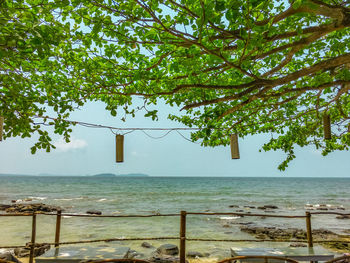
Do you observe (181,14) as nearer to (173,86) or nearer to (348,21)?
(173,86)

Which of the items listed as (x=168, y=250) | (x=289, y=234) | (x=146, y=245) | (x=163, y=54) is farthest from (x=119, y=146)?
(x=289, y=234)

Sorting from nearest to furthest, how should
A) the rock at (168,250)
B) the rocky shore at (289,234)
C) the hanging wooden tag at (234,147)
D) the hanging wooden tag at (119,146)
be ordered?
the hanging wooden tag at (119,146), the hanging wooden tag at (234,147), the rock at (168,250), the rocky shore at (289,234)

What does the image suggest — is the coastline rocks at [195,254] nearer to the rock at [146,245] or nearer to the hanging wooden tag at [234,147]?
the rock at [146,245]

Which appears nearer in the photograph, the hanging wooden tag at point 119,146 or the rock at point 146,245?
the hanging wooden tag at point 119,146

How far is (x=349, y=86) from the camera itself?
17.2 feet

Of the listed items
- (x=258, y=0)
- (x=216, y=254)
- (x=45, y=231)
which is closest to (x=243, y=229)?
(x=216, y=254)

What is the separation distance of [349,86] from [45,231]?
1352cm

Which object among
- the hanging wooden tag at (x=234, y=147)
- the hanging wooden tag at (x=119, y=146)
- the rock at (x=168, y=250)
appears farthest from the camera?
the rock at (x=168, y=250)

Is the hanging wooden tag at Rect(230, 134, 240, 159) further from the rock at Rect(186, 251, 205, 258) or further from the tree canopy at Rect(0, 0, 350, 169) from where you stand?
the rock at Rect(186, 251, 205, 258)

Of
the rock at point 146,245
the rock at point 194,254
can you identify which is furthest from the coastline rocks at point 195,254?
the rock at point 146,245

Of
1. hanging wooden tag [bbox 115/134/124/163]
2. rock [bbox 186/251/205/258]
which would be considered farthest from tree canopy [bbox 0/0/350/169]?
rock [bbox 186/251/205/258]

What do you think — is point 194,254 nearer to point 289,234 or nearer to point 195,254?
point 195,254

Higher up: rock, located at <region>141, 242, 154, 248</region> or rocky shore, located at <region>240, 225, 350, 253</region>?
rock, located at <region>141, 242, 154, 248</region>

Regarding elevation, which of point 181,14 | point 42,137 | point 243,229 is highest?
point 181,14
